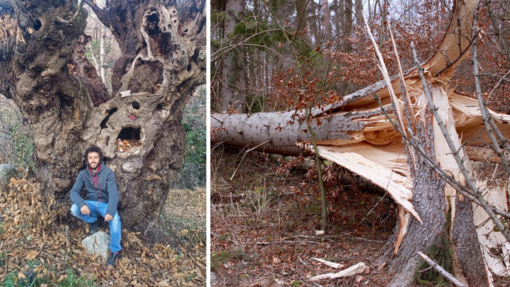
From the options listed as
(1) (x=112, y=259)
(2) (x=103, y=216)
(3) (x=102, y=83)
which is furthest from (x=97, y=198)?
(3) (x=102, y=83)

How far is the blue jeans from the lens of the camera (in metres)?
3.05

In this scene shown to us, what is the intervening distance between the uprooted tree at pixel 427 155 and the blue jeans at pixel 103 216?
229 cm

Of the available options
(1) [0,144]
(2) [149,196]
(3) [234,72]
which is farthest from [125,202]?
(3) [234,72]

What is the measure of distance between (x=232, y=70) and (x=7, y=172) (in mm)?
5745

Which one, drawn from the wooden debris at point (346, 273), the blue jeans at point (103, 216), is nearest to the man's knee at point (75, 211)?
the blue jeans at point (103, 216)

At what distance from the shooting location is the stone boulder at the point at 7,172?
10.1 feet

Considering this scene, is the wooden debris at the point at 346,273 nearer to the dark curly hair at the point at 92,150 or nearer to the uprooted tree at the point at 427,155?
the uprooted tree at the point at 427,155

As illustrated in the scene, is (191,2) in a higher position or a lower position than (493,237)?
higher

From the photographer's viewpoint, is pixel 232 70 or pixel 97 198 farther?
pixel 232 70

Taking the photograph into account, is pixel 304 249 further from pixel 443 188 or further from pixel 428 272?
pixel 443 188

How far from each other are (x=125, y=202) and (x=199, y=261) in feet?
2.57

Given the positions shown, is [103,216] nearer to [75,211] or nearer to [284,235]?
[75,211]

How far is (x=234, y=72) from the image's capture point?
8.31 metres

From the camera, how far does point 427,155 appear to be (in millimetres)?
2883
